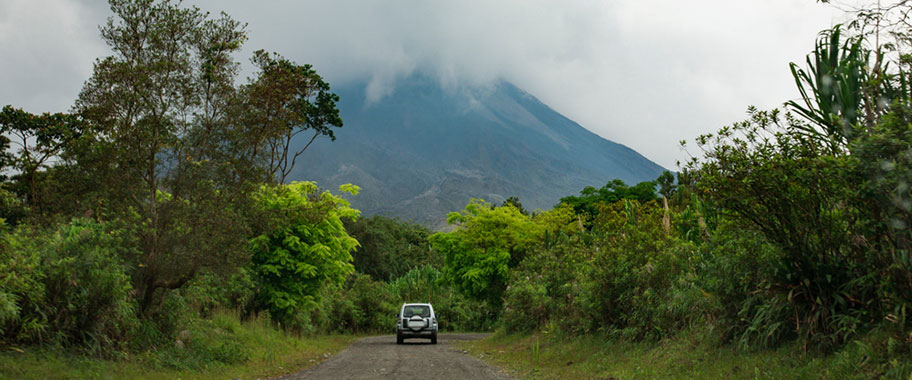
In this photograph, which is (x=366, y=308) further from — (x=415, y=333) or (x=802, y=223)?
(x=802, y=223)

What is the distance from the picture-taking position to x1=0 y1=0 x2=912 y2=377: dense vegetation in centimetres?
826

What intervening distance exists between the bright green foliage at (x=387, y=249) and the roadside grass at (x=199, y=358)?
3813cm

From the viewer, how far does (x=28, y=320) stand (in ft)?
32.6

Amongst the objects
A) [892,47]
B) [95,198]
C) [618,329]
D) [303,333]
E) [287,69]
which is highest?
[287,69]

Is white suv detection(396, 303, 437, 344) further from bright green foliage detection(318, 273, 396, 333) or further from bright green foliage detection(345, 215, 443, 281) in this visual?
bright green foliage detection(345, 215, 443, 281)

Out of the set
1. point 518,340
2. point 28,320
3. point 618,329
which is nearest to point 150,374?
point 28,320

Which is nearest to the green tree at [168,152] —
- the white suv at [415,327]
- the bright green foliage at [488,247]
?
the white suv at [415,327]

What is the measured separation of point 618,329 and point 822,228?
Answer: 6.99m

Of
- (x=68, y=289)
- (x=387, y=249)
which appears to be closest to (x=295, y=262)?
(x=68, y=289)

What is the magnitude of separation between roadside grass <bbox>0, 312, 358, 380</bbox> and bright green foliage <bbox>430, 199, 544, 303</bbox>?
1602cm

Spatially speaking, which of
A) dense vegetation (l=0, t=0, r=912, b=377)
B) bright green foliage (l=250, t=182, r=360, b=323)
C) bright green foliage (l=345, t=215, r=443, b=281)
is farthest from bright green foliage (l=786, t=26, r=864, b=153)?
bright green foliage (l=345, t=215, r=443, b=281)

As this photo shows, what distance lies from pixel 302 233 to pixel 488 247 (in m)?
16.9

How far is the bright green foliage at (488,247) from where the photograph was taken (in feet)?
122

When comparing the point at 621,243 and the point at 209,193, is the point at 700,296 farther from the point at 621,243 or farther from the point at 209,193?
the point at 209,193
